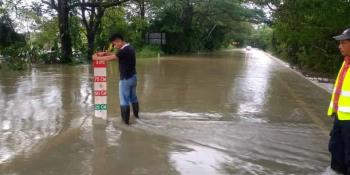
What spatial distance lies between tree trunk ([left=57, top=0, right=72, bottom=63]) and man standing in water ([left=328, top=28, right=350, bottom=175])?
23424 mm

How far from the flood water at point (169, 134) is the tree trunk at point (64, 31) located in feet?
49.0

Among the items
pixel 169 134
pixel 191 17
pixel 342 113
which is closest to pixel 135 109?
pixel 169 134

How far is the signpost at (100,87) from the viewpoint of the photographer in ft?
27.2

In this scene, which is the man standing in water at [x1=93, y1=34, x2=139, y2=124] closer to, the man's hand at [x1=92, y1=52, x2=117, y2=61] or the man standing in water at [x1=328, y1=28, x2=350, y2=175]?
the man's hand at [x1=92, y1=52, x2=117, y2=61]

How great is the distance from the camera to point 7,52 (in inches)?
969

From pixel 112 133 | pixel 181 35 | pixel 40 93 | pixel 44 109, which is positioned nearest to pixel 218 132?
pixel 112 133

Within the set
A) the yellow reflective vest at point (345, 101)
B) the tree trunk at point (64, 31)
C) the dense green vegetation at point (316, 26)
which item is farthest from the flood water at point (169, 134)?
the tree trunk at point (64, 31)

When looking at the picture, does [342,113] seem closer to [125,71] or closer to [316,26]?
[125,71]

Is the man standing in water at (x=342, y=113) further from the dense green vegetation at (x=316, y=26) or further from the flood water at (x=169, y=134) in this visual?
the dense green vegetation at (x=316, y=26)

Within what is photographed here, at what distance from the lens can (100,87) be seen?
8.34 m

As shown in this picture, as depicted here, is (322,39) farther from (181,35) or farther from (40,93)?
(181,35)

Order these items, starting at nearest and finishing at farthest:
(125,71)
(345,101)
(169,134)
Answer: (345,101) < (169,134) < (125,71)

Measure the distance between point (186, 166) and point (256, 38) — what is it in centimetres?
13743

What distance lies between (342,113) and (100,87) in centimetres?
432
